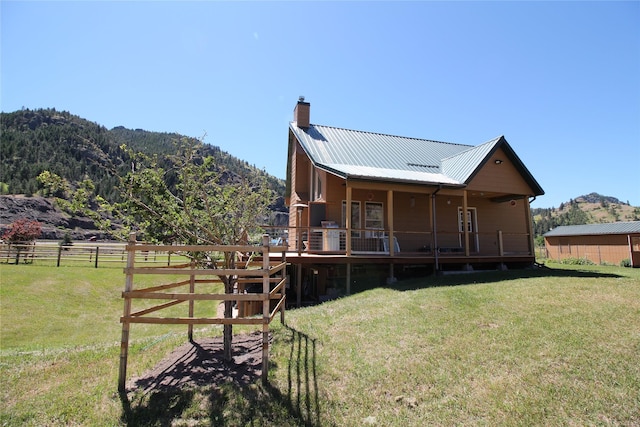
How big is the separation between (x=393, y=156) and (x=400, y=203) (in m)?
2.90

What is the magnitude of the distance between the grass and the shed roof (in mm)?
6345

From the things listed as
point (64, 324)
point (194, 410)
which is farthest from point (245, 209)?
point (64, 324)

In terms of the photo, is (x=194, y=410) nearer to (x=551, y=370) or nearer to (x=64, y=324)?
(x=551, y=370)

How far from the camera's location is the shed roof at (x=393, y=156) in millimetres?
13930

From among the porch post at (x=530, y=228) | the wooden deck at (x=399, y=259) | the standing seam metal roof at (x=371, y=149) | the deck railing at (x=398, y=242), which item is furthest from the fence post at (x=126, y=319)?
the porch post at (x=530, y=228)

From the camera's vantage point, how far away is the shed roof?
45.7 ft

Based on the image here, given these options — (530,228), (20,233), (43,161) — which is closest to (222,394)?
(530,228)

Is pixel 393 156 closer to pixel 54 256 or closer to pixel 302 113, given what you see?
pixel 302 113

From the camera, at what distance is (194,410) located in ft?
13.7

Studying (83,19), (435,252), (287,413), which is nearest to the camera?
(287,413)

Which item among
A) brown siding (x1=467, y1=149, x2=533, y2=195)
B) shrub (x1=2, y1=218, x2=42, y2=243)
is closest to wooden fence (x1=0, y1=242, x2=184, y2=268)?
shrub (x1=2, y1=218, x2=42, y2=243)

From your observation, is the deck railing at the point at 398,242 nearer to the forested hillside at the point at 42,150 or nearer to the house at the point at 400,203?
the house at the point at 400,203

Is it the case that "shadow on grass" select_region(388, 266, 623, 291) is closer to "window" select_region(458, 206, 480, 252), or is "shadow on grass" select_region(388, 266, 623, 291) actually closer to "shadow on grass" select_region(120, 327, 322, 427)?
"window" select_region(458, 206, 480, 252)

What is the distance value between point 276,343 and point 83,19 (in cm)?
1069
